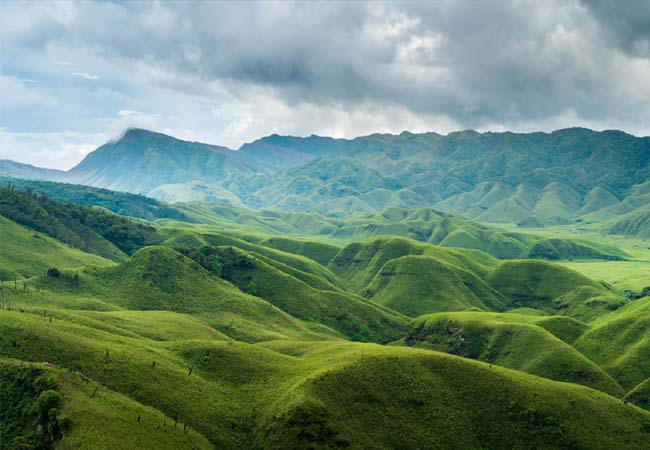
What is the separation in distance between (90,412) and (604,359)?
567 feet

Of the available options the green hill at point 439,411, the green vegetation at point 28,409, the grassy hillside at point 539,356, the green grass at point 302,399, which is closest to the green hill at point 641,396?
the grassy hillside at point 539,356

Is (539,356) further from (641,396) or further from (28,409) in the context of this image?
(28,409)

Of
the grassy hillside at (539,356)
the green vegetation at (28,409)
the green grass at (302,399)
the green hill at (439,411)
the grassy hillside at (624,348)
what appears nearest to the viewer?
the green vegetation at (28,409)

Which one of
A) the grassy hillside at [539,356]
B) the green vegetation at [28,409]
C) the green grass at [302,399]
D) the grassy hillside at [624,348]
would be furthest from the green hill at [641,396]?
the green vegetation at [28,409]

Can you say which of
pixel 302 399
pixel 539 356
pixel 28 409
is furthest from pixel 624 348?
pixel 28 409

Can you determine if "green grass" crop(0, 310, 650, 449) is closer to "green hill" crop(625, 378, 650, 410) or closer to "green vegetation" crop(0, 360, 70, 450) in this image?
"green vegetation" crop(0, 360, 70, 450)

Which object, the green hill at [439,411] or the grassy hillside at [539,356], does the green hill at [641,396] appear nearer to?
the grassy hillside at [539,356]

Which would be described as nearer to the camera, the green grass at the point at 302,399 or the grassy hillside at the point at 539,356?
the green grass at the point at 302,399

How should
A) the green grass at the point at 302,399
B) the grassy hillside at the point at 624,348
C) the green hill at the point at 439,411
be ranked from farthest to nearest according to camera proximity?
1. the grassy hillside at the point at 624,348
2. the green hill at the point at 439,411
3. the green grass at the point at 302,399

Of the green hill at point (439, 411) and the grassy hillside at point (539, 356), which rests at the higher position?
the green hill at point (439, 411)

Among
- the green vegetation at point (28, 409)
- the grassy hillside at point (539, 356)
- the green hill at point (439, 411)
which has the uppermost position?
the green vegetation at point (28, 409)

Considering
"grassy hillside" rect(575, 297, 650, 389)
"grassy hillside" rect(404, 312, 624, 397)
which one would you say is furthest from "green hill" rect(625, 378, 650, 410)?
"grassy hillside" rect(575, 297, 650, 389)

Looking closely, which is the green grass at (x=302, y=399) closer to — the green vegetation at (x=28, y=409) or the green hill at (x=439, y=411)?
the green hill at (x=439, y=411)

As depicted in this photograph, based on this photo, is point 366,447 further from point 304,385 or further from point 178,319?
point 178,319
